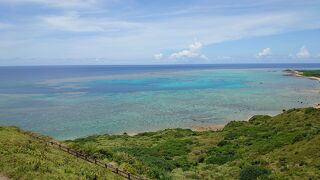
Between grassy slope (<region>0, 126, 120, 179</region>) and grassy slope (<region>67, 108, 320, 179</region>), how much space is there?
4073 mm

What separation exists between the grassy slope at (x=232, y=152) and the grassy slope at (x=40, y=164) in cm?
407

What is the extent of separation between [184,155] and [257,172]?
12.9 metres

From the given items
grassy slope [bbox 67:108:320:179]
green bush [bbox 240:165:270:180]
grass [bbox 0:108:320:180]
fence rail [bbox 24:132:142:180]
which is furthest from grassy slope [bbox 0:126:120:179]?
green bush [bbox 240:165:270:180]

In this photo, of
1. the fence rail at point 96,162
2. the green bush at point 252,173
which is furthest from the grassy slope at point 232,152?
the fence rail at point 96,162

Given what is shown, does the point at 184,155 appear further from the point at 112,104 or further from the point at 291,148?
the point at 112,104

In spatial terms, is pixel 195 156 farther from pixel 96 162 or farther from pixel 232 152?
pixel 96 162

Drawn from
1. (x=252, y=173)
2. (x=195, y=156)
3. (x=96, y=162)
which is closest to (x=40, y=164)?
(x=96, y=162)

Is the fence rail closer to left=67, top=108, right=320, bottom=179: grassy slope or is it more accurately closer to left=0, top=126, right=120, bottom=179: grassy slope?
left=0, top=126, right=120, bottom=179: grassy slope

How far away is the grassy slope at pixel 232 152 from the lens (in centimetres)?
3008

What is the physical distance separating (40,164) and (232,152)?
23.3 m

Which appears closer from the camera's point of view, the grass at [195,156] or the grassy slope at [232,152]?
the grass at [195,156]

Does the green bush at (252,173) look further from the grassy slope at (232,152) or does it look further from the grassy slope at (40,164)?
the grassy slope at (40,164)

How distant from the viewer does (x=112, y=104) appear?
338 feet

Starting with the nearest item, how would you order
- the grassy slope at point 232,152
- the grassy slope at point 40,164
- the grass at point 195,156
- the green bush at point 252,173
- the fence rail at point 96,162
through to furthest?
the grassy slope at point 40,164, the grass at point 195,156, the fence rail at point 96,162, the green bush at point 252,173, the grassy slope at point 232,152
